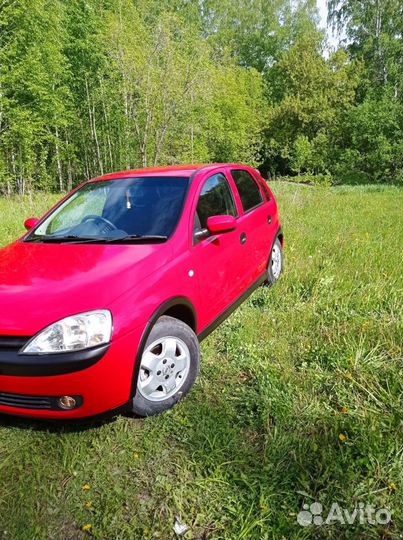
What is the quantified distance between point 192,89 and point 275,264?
16111 mm

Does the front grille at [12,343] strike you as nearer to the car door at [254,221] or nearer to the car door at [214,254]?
the car door at [214,254]

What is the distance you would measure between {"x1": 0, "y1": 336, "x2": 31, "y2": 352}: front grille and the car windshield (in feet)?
3.49

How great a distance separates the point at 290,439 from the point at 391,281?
2878 mm

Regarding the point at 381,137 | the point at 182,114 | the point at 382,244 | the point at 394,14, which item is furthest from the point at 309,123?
the point at 382,244

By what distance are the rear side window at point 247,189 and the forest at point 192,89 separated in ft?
35.1

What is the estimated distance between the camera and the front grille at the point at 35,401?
82.4 inches

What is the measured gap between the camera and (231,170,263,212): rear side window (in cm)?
406

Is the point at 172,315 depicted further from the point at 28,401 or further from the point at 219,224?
the point at 28,401

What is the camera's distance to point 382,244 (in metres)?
5.99

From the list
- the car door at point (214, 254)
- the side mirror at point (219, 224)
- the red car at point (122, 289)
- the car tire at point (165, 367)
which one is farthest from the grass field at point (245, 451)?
the side mirror at point (219, 224)

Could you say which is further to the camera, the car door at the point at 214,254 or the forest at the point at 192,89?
the forest at the point at 192,89

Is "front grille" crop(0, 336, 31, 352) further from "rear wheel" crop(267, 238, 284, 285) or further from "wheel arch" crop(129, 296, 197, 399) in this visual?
"rear wheel" crop(267, 238, 284, 285)

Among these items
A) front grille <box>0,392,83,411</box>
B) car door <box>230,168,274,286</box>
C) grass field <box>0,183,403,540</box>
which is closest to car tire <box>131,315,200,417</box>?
grass field <box>0,183,403,540</box>

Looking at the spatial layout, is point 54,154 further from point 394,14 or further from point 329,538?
point 394,14
